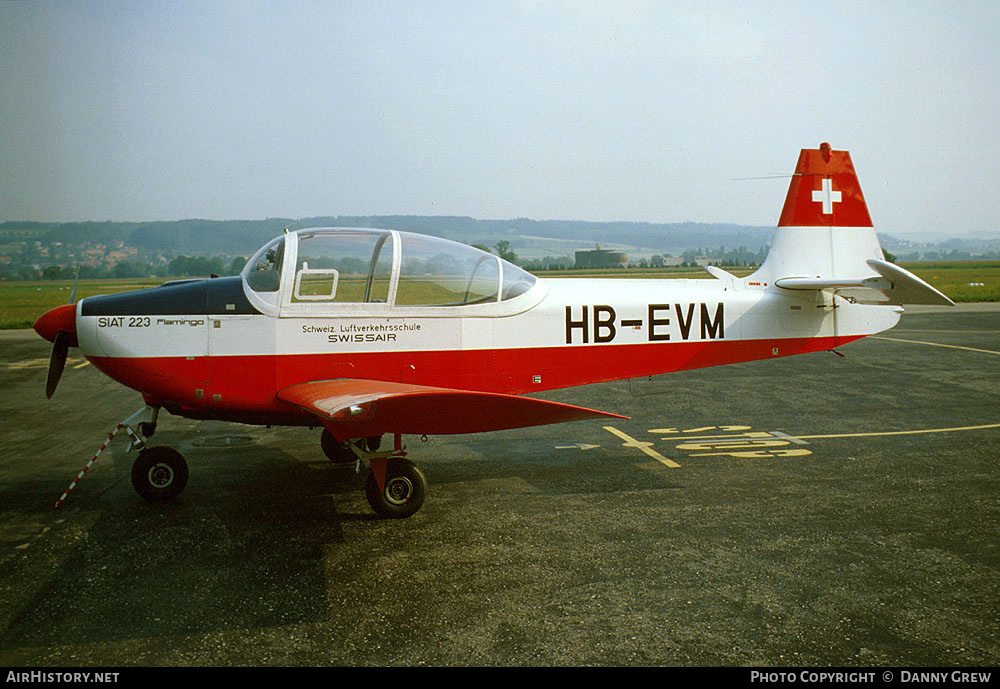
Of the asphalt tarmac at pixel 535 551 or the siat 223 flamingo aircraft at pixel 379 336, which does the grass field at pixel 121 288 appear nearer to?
the asphalt tarmac at pixel 535 551

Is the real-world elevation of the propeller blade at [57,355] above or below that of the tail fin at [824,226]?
below

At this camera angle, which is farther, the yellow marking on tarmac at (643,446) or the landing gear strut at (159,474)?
the yellow marking on tarmac at (643,446)

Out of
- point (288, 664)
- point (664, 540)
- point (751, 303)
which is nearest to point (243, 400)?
point (288, 664)

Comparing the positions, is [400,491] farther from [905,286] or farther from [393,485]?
[905,286]

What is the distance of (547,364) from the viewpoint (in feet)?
23.5

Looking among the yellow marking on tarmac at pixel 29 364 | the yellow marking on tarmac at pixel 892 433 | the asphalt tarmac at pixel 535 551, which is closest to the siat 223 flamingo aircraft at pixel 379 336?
the asphalt tarmac at pixel 535 551

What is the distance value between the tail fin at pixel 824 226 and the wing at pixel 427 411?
4438 millimetres

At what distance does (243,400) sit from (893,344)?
679 inches

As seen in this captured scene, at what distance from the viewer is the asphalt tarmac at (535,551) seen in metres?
3.98

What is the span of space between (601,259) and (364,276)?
5678cm

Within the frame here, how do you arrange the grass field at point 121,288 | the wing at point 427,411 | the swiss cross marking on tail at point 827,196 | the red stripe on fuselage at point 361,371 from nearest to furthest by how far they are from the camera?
the wing at point 427,411, the red stripe on fuselage at point 361,371, the swiss cross marking on tail at point 827,196, the grass field at point 121,288

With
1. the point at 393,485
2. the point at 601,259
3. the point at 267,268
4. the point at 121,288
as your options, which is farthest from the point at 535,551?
the point at 601,259

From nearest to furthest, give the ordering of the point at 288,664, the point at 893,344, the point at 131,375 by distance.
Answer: the point at 288,664 < the point at 131,375 < the point at 893,344

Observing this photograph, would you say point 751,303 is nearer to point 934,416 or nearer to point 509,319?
point 509,319
